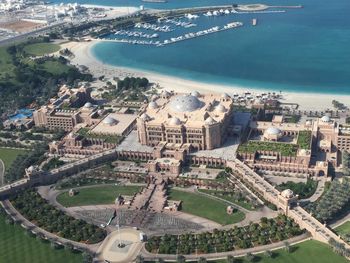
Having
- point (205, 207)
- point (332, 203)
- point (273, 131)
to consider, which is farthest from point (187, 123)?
point (332, 203)

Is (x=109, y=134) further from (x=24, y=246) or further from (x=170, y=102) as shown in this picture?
(x=24, y=246)

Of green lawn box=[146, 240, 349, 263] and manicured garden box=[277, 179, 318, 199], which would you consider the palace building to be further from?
green lawn box=[146, 240, 349, 263]

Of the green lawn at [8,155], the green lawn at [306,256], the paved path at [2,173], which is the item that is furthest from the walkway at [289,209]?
the green lawn at [8,155]

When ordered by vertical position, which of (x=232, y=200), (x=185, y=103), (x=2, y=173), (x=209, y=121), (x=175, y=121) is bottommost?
(x=232, y=200)

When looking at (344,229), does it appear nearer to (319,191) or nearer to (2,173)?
(319,191)

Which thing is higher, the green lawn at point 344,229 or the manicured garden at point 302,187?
the manicured garden at point 302,187

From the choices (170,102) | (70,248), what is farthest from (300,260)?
(170,102)

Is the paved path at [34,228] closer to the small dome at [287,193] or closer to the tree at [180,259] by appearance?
the tree at [180,259]
